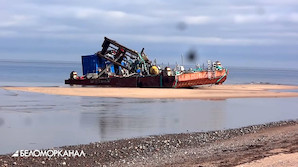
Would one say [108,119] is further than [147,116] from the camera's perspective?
No

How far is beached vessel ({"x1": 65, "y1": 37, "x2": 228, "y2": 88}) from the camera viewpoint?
40.9m

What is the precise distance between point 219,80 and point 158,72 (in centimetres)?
701

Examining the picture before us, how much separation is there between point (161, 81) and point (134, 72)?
3061mm

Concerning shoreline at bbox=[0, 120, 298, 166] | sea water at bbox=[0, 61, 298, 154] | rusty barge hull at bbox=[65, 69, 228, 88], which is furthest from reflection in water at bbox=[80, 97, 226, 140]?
rusty barge hull at bbox=[65, 69, 228, 88]

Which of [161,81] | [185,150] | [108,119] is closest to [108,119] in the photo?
[108,119]

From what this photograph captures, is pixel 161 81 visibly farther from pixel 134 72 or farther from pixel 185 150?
pixel 185 150

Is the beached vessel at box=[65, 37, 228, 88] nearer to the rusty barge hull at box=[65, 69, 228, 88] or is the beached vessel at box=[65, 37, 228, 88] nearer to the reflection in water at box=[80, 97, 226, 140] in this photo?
the rusty barge hull at box=[65, 69, 228, 88]

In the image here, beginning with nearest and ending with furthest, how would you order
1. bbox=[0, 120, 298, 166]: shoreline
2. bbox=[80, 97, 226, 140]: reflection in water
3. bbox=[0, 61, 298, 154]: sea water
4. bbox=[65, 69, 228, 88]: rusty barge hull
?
1. bbox=[0, 120, 298, 166]: shoreline
2. bbox=[0, 61, 298, 154]: sea water
3. bbox=[80, 97, 226, 140]: reflection in water
4. bbox=[65, 69, 228, 88]: rusty barge hull

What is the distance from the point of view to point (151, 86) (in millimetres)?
41031

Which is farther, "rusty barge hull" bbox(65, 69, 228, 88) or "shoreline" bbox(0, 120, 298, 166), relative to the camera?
"rusty barge hull" bbox(65, 69, 228, 88)

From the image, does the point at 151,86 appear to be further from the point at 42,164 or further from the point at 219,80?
the point at 42,164

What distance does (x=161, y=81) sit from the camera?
40.7 meters

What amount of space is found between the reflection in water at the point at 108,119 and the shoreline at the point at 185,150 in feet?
5.74

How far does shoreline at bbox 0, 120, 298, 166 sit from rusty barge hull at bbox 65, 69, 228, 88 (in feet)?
79.7
